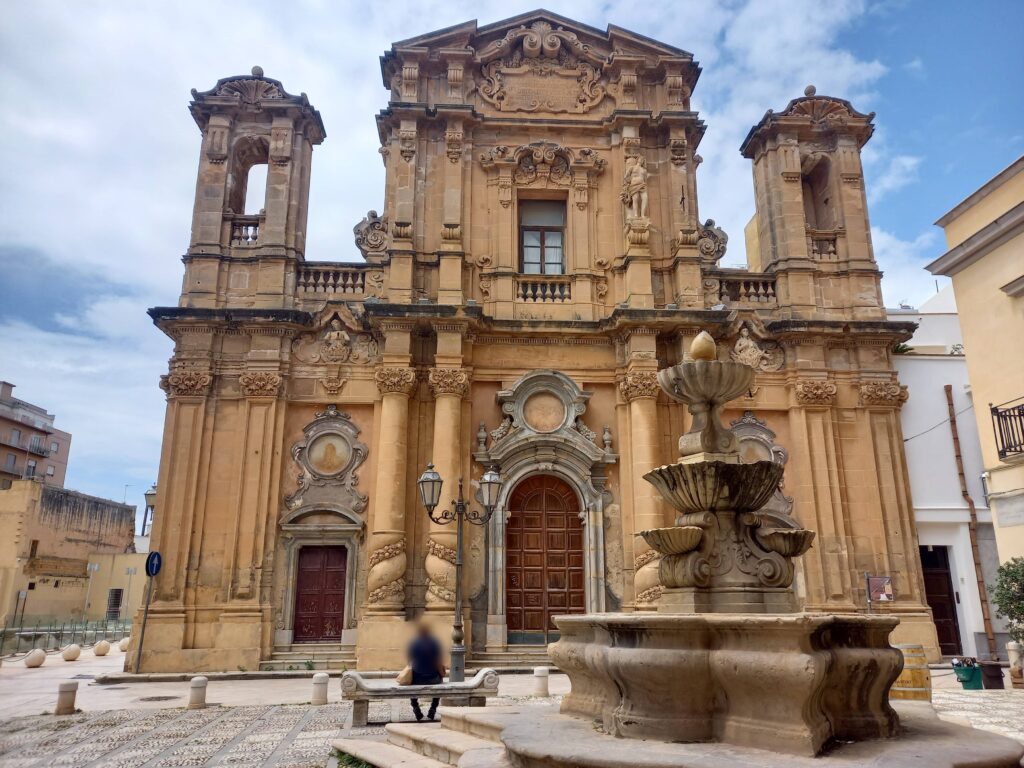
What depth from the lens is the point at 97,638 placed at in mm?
30203

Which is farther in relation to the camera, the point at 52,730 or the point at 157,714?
the point at 157,714

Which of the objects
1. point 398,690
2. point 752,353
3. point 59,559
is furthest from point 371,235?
point 59,559

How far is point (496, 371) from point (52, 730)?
10.4 m

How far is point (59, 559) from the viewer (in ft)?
119

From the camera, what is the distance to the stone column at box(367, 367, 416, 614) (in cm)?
1498

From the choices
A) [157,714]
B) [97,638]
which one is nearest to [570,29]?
[157,714]

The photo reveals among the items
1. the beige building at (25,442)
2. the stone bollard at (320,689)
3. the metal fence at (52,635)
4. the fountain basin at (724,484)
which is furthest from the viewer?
the beige building at (25,442)

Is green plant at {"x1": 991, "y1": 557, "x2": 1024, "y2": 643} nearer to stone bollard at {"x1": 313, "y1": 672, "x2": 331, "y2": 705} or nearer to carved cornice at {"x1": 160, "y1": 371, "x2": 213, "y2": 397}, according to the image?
stone bollard at {"x1": 313, "y1": 672, "x2": 331, "y2": 705}

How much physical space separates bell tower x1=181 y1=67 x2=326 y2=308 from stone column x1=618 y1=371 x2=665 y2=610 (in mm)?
7966

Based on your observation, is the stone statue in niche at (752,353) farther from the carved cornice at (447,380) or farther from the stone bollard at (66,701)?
the stone bollard at (66,701)

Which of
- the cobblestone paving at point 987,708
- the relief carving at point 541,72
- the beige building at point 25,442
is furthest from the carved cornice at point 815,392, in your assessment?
the beige building at point 25,442

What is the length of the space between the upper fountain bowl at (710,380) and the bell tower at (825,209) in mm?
11138

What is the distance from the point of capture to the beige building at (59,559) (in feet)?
106

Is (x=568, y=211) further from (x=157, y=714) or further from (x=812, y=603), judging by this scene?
(x=157, y=714)
